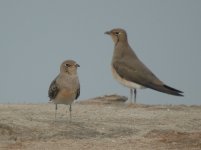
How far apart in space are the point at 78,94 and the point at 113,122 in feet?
3.13

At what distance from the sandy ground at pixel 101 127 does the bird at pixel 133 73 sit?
2.44 ft

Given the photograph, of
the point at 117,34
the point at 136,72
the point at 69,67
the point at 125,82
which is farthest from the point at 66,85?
the point at 117,34

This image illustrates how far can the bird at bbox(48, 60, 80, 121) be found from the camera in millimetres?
14781

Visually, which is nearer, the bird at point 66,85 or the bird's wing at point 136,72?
the bird at point 66,85

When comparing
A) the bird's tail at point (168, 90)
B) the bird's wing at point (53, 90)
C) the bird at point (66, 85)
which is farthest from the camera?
the bird's tail at point (168, 90)

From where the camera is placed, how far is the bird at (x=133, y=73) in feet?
61.4

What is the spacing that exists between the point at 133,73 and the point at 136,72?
0.08m

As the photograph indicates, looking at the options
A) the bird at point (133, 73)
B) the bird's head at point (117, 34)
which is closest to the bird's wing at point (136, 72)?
the bird at point (133, 73)

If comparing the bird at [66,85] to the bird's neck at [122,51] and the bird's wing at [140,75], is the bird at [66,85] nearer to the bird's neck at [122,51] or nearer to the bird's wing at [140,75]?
the bird's wing at [140,75]

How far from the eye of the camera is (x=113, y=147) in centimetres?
1193

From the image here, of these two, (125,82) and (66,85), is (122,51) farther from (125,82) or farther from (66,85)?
(66,85)

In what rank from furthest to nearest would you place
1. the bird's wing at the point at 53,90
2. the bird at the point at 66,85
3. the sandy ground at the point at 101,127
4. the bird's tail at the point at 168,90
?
the bird's tail at the point at 168,90 < the bird's wing at the point at 53,90 < the bird at the point at 66,85 < the sandy ground at the point at 101,127

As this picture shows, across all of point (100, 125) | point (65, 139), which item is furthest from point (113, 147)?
point (100, 125)

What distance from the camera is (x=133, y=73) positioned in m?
19.0
